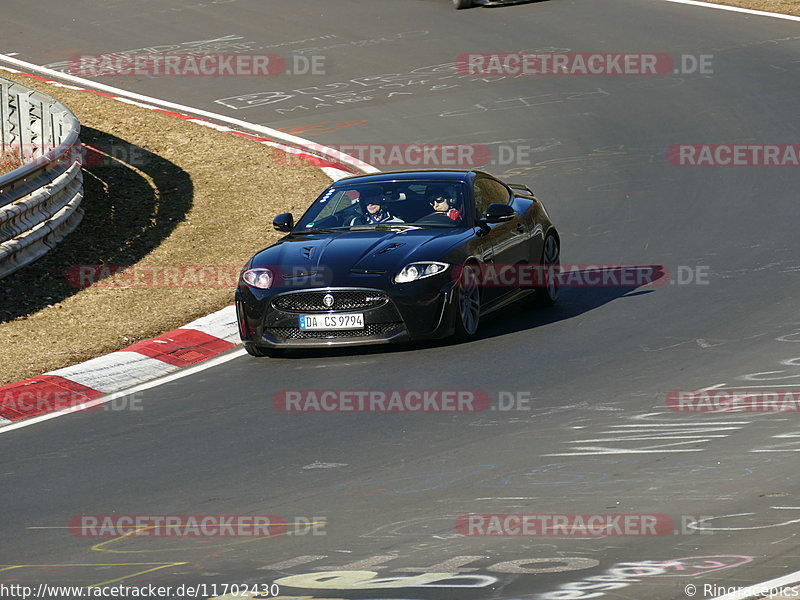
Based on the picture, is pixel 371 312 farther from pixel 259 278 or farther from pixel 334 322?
pixel 259 278

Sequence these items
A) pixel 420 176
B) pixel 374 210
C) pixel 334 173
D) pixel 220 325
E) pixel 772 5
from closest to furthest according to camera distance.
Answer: pixel 374 210 → pixel 420 176 → pixel 220 325 → pixel 334 173 → pixel 772 5

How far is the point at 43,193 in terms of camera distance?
1529 centimetres

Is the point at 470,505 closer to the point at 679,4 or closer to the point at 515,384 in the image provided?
the point at 515,384

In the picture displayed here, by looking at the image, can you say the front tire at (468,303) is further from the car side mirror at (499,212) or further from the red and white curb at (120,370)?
the red and white curb at (120,370)

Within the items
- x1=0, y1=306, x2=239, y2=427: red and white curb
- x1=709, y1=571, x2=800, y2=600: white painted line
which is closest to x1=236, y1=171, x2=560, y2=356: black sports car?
x1=0, y1=306, x2=239, y2=427: red and white curb

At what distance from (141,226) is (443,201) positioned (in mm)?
5723

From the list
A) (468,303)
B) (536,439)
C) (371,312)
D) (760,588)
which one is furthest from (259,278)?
(760,588)

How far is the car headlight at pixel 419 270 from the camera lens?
11.6 m

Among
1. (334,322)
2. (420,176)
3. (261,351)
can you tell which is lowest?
(261,351)

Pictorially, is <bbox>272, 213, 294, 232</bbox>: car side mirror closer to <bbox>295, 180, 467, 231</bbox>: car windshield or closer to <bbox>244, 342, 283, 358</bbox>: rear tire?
<bbox>295, 180, 467, 231</bbox>: car windshield

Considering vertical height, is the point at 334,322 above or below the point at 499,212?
below

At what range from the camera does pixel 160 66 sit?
28.3m

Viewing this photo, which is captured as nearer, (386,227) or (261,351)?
(261,351)

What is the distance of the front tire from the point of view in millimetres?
11844
